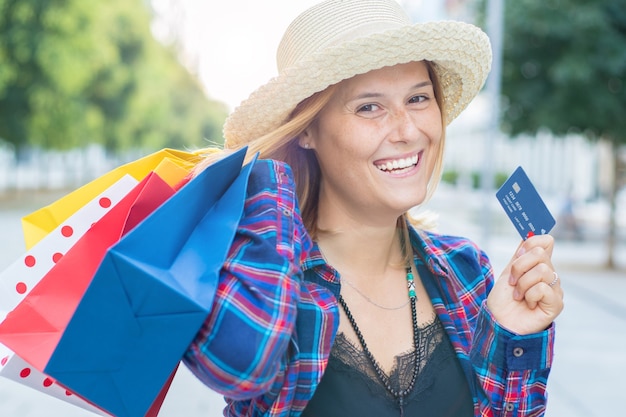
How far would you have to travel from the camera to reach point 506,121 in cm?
1435

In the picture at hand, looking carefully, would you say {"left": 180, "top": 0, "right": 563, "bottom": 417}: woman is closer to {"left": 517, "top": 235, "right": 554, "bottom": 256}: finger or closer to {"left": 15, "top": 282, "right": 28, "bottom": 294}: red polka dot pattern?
{"left": 517, "top": 235, "right": 554, "bottom": 256}: finger

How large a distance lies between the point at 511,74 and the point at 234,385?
520 inches

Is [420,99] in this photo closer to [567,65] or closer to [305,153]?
[305,153]

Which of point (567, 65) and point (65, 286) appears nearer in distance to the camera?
point (65, 286)

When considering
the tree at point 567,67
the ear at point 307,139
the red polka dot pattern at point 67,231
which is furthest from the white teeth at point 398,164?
the tree at point 567,67

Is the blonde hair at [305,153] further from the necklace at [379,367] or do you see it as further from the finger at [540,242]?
the finger at [540,242]

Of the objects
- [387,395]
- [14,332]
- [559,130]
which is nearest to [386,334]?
[387,395]

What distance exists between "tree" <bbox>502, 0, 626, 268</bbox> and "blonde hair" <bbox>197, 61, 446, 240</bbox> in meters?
11.0

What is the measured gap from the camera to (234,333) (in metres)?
1.40

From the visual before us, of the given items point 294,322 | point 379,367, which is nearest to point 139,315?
point 294,322

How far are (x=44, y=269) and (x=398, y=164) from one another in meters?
0.84

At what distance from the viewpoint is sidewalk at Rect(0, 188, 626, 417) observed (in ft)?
18.4

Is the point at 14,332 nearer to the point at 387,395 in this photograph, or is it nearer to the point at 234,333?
A: the point at 234,333

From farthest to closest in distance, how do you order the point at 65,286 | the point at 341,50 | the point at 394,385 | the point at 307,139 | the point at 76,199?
the point at 307,139
the point at 394,385
the point at 341,50
the point at 76,199
the point at 65,286
